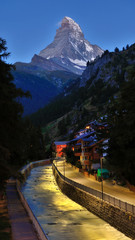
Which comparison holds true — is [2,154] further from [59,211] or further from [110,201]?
[59,211]

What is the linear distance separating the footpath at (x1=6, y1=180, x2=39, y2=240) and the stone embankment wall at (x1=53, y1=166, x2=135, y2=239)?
1092 cm

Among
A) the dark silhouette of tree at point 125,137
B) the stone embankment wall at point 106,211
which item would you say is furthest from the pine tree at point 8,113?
the dark silhouette of tree at point 125,137

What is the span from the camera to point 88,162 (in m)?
88.4

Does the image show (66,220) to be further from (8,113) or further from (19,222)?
(8,113)

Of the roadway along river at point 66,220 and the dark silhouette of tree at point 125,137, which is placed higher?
the dark silhouette of tree at point 125,137

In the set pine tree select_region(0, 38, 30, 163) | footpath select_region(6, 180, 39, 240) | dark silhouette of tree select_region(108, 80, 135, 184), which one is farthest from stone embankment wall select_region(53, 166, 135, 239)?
pine tree select_region(0, 38, 30, 163)

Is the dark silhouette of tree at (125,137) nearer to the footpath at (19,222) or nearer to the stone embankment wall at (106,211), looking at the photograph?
the stone embankment wall at (106,211)

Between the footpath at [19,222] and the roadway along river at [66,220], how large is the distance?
396cm

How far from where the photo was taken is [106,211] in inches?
1628

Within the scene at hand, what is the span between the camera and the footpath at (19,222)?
31.5 metres

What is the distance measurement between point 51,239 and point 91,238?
5.28m

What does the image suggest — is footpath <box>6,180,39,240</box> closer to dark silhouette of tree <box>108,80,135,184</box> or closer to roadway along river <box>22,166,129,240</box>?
roadway along river <box>22,166,129,240</box>

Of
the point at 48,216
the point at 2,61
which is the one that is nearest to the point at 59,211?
the point at 48,216

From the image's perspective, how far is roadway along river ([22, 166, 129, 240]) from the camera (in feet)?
126
